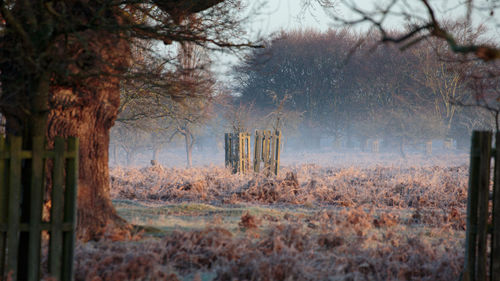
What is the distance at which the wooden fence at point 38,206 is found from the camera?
4.72m

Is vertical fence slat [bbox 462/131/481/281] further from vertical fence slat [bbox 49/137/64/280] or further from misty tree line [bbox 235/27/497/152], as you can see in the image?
misty tree line [bbox 235/27/497/152]

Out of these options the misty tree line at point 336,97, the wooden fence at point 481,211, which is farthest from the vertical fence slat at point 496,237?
the misty tree line at point 336,97

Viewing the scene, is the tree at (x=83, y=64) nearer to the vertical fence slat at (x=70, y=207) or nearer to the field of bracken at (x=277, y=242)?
the vertical fence slat at (x=70, y=207)

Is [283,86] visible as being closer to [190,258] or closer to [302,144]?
[302,144]

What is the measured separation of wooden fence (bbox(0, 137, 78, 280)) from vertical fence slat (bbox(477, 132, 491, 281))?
4.11m

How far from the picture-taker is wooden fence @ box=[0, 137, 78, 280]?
15.5 ft

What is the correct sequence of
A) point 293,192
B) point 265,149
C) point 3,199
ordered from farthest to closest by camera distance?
point 265,149
point 293,192
point 3,199

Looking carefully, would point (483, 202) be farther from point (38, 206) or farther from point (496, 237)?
point (38, 206)

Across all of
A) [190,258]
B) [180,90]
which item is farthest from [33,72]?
[190,258]

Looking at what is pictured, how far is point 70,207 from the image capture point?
4.79m

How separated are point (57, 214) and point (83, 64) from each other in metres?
1.99

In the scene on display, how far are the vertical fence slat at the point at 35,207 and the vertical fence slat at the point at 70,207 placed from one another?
0.27 metres

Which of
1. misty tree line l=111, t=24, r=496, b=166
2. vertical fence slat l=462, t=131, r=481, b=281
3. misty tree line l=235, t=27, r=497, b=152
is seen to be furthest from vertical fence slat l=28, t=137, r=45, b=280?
misty tree line l=235, t=27, r=497, b=152

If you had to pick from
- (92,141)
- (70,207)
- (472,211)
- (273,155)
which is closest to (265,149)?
(273,155)
